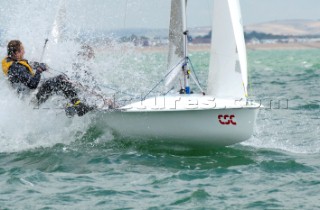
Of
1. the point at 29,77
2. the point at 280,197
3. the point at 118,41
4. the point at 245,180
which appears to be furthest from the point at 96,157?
the point at 118,41

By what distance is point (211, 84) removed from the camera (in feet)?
27.5

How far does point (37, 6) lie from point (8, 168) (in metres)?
3.69

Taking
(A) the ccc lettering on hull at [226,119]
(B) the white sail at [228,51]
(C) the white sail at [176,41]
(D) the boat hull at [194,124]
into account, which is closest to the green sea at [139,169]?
(D) the boat hull at [194,124]

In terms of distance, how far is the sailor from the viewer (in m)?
8.12

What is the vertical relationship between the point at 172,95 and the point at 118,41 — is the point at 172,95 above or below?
below

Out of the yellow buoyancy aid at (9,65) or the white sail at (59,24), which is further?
the white sail at (59,24)

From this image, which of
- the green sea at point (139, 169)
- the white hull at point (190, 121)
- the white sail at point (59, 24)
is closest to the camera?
the green sea at point (139, 169)

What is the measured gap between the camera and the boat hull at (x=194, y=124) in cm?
759

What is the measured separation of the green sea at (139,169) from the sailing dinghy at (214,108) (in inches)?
9.0

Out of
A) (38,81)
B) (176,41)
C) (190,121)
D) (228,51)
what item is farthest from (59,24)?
(190,121)

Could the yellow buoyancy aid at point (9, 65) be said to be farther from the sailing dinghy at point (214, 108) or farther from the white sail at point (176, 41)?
the white sail at point (176, 41)

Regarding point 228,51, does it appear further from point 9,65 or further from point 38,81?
point 9,65

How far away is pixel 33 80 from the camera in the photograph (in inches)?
319

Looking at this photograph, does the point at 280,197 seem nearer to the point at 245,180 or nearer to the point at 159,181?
the point at 245,180
